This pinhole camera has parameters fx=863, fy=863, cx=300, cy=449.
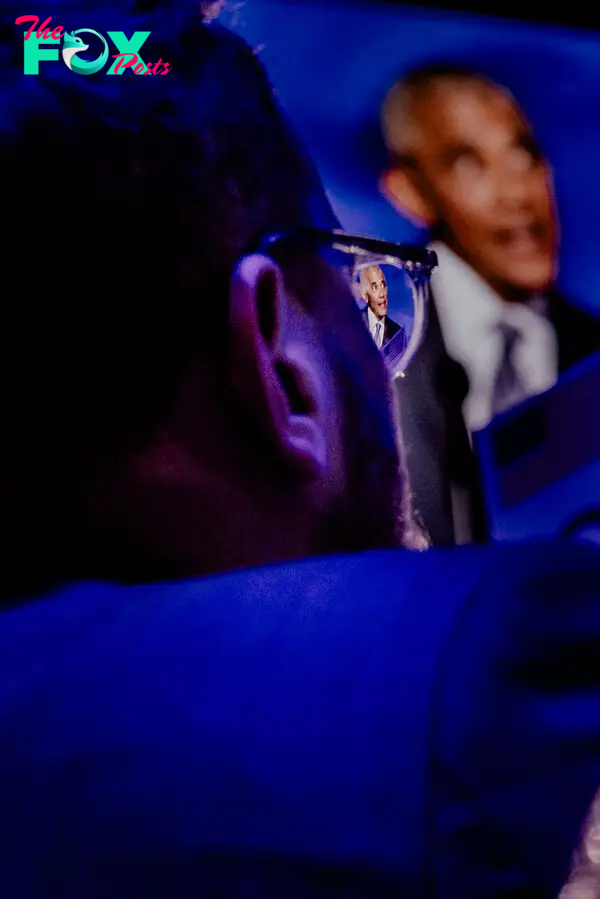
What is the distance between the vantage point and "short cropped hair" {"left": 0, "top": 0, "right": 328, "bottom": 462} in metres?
1.17

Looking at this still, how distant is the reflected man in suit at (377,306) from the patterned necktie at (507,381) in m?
0.26

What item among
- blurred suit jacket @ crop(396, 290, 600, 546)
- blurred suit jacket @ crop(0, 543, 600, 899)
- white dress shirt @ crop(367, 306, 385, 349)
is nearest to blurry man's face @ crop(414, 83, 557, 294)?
blurred suit jacket @ crop(396, 290, 600, 546)

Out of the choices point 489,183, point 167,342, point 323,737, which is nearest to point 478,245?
point 489,183

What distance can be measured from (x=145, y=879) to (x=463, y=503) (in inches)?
45.0

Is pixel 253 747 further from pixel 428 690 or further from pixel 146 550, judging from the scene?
pixel 146 550

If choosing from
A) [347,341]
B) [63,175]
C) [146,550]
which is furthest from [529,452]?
[63,175]

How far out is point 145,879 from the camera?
66cm

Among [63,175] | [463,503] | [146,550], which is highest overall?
[63,175]

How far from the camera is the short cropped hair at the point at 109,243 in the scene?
1.17 m

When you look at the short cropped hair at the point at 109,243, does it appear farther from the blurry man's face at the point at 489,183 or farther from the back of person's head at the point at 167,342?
the blurry man's face at the point at 489,183

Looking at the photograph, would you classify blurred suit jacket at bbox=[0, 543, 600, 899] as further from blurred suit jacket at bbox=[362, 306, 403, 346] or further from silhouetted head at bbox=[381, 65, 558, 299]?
silhouetted head at bbox=[381, 65, 558, 299]

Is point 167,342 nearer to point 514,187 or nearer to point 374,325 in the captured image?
point 374,325

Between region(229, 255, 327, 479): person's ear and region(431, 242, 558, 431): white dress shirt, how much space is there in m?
0.52

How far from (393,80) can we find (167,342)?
102cm
